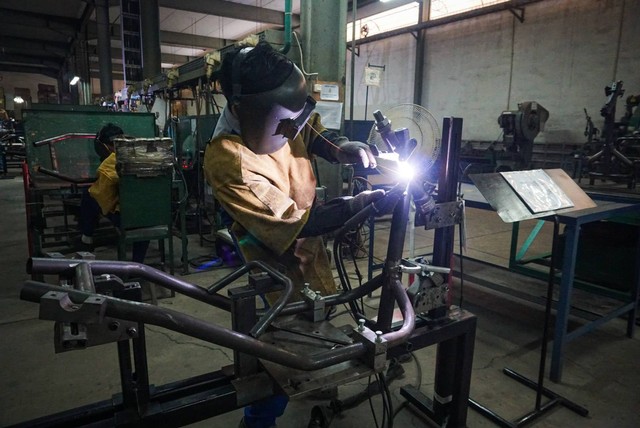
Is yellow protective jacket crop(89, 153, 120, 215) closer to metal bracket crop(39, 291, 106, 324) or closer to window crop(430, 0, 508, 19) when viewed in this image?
metal bracket crop(39, 291, 106, 324)

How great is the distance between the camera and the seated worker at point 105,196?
9.70ft

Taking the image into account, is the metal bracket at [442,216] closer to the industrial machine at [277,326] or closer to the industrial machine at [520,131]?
the industrial machine at [277,326]

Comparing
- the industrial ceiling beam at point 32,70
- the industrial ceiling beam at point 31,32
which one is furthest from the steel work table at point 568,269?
the industrial ceiling beam at point 32,70

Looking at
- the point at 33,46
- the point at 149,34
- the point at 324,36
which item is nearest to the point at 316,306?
the point at 324,36

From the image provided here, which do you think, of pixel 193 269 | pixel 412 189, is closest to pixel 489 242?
pixel 193 269

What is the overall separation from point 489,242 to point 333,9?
9.45ft

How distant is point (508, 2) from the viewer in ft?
23.7

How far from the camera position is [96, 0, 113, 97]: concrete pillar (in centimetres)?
988

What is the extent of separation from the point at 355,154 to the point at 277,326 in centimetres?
68

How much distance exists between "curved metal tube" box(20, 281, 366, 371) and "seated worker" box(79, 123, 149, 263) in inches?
97.1

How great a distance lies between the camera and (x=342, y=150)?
153cm

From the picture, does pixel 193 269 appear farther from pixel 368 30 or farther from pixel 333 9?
pixel 368 30

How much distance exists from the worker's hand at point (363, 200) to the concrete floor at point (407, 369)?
1.02 meters

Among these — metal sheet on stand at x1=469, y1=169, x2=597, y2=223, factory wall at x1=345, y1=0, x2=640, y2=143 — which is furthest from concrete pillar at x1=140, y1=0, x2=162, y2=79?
metal sheet on stand at x1=469, y1=169, x2=597, y2=223
